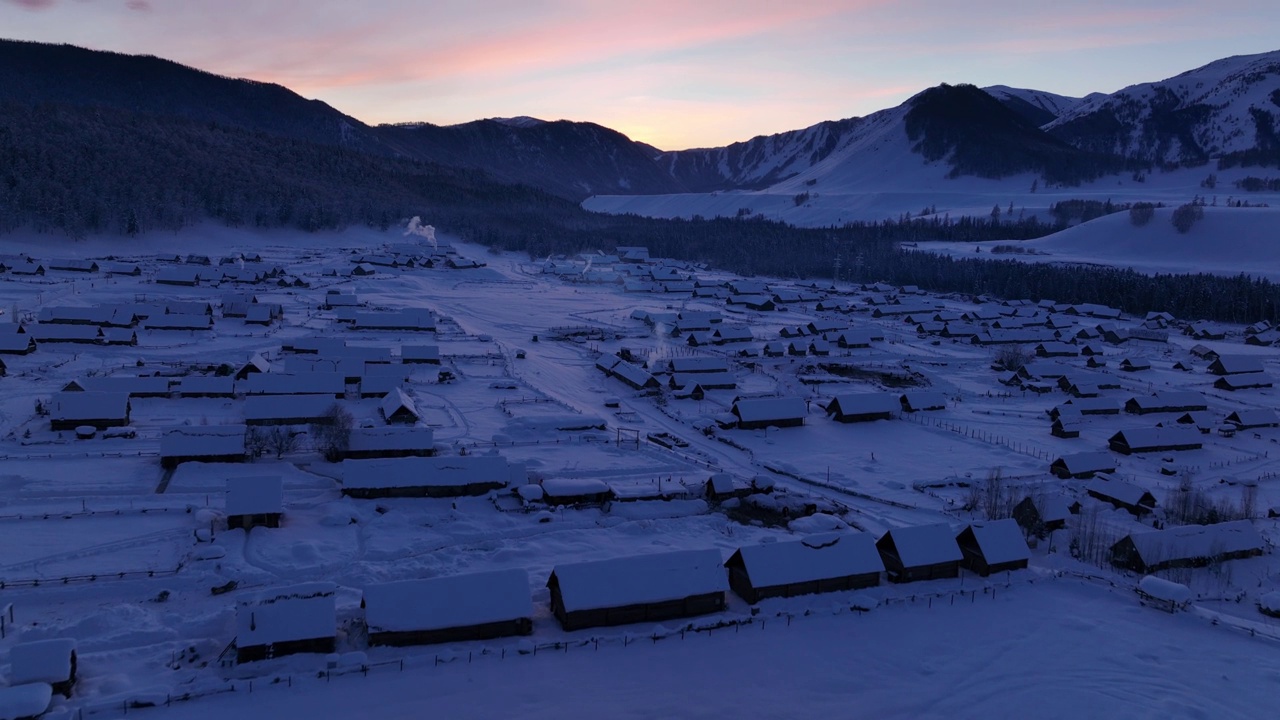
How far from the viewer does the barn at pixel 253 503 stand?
64.4ft

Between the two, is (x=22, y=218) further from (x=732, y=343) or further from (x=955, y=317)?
(x=955, y=317)

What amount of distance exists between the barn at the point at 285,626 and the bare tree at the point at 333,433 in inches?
415

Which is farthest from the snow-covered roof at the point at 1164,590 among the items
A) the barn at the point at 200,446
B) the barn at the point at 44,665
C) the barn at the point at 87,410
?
the barn at the point at 87,410

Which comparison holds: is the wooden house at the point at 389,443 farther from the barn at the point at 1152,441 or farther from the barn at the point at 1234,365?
the barn at the point at 1234,365

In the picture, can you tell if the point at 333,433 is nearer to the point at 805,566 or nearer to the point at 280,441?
the point at 280,441

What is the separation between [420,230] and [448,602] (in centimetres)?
9186

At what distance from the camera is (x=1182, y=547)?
65.8 feet

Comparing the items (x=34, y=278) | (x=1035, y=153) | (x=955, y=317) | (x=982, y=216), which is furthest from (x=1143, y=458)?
(x=1035, y=153)

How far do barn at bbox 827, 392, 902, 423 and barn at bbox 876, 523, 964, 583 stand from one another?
13757 millimetres

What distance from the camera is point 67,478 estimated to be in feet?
73.0

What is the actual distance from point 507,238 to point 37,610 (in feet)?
313

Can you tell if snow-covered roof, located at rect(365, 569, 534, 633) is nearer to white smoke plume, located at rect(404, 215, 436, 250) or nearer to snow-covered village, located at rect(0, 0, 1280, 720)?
snow-covered village, located at rect(0, 0, 1280, 720)

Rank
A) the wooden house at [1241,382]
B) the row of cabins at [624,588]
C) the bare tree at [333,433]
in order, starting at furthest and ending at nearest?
the wooden house at [1241,382], the bare tree at [333,433], the row of cabins at [624,588]

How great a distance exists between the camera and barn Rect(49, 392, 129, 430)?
1023 inches
